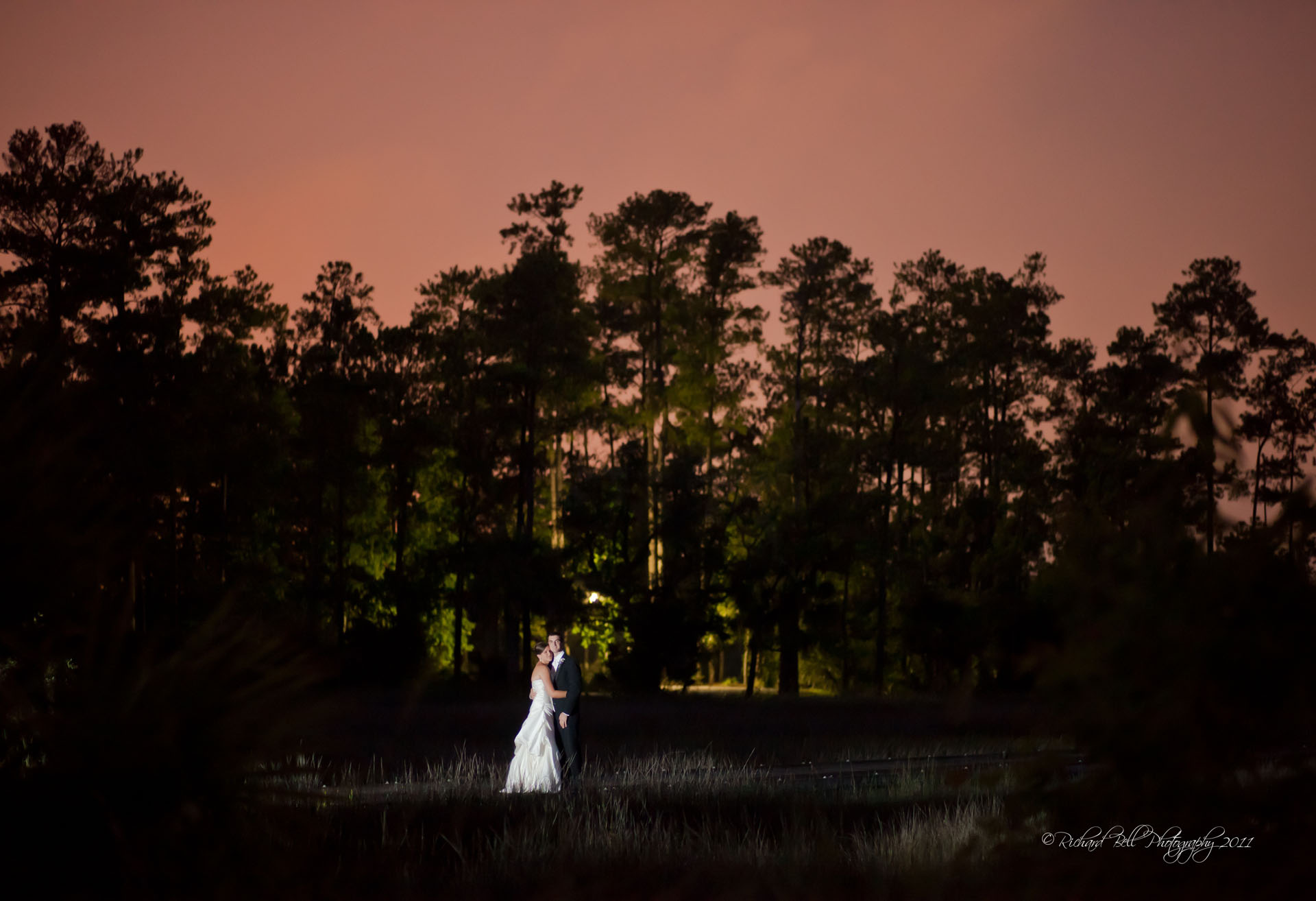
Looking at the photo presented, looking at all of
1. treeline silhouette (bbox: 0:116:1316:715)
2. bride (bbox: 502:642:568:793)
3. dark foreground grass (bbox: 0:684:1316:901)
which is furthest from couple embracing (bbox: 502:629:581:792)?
treeline silhouette (bbox: 0:116:1316:715)

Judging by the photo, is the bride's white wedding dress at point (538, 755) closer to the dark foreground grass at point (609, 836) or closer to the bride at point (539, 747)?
the bride at point (539, 747)

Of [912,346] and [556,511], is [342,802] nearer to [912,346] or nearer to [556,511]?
[912,346]

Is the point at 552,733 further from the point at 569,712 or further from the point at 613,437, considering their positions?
the point at 613,437

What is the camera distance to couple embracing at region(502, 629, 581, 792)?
14.2 m

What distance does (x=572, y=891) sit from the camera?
24.4 ft

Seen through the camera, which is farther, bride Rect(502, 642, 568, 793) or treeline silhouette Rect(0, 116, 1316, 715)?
treeline silhouette Rect(0, 116, 1316, 715)

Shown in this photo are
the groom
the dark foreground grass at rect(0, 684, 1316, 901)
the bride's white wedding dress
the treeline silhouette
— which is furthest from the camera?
the treeline silhouette

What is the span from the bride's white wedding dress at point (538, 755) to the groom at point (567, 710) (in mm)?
115

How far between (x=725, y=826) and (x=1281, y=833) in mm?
7294

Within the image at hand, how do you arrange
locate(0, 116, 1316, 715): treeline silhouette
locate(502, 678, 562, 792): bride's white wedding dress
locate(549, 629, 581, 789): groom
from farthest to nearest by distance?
locate(0, 116, 1316, 715): treeline silhouette, locate(502, 678, 562, 792): bride's white wedding dress, locate(549, 629, 581, 789): groom

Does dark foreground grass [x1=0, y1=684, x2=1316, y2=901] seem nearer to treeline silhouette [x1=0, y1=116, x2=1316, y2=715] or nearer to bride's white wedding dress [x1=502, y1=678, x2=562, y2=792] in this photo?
bride's white wedding dress [x1=502, y1=678, x2=562, y2=792]

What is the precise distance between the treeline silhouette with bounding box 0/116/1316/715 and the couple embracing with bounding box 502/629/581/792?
77.7 feet

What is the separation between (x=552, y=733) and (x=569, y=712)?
1.55ft

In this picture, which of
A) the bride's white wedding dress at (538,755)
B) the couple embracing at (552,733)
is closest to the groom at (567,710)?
the couple embracing at (552,733)
